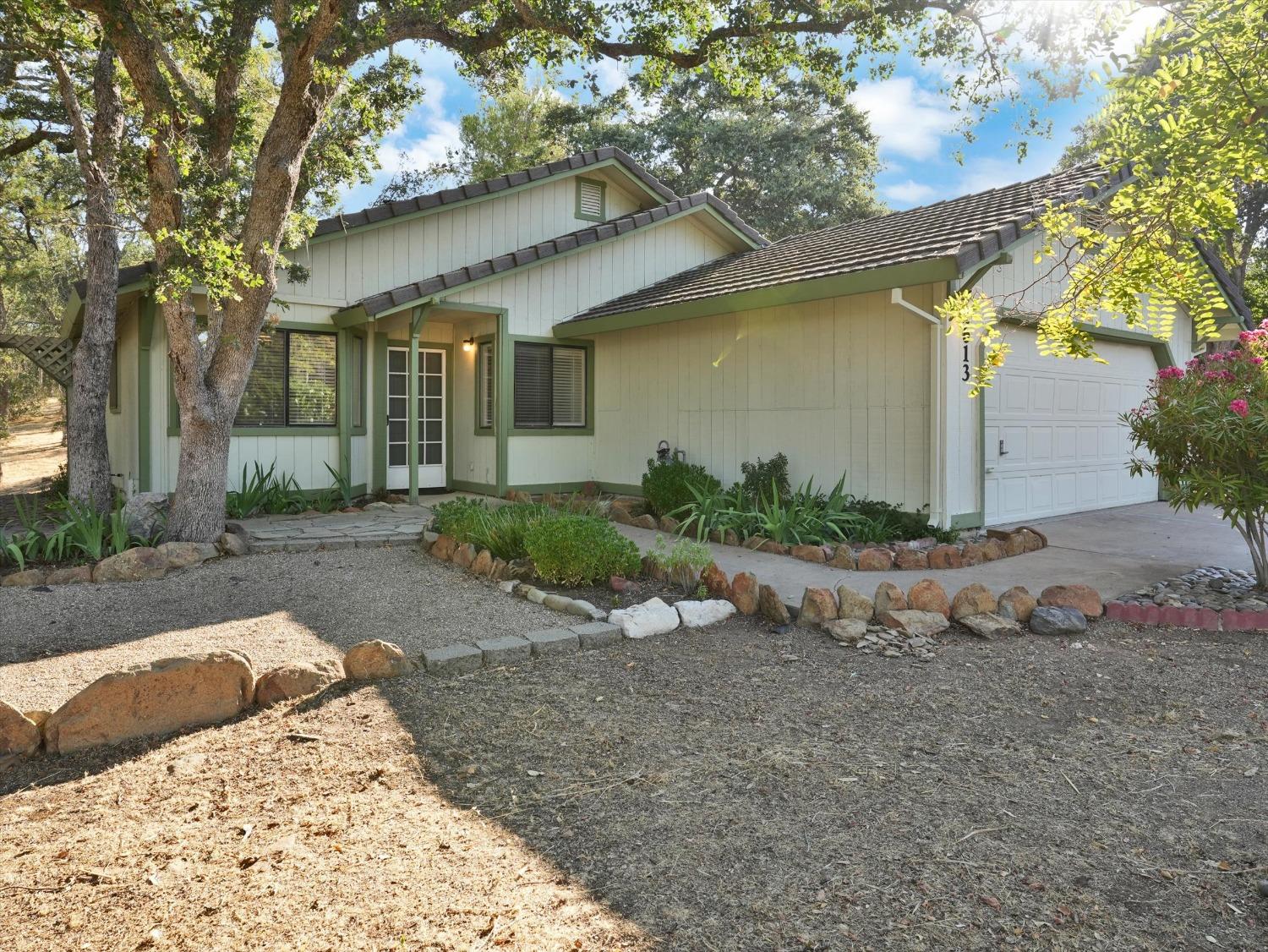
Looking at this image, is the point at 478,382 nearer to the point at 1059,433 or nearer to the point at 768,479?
the point at 768,479

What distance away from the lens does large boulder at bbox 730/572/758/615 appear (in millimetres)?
5434

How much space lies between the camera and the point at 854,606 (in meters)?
5.16

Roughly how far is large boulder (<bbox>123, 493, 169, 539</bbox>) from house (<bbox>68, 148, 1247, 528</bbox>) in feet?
5.28

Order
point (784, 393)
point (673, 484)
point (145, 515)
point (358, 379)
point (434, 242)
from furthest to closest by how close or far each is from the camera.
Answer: point (434, 242) < point (358, 379) < point (673, 484) < point (784, 393) < point (145, 515)

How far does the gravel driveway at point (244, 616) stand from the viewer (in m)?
4.48

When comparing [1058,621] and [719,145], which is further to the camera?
[719,145]

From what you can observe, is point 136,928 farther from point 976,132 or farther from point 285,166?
point 976,132

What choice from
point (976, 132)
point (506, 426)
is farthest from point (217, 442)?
point (976, 132)

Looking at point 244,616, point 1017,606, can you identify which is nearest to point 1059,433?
point 1017,606

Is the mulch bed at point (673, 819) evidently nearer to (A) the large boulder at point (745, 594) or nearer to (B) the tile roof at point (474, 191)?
(A) the large boulder at point (745, 594)

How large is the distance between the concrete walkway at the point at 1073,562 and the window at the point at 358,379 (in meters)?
4.10

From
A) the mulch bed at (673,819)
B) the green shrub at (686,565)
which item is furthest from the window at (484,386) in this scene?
the mulch bed at (673,819)

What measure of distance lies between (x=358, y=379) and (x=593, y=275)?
11.7 ft

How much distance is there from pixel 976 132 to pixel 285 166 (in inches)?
264
